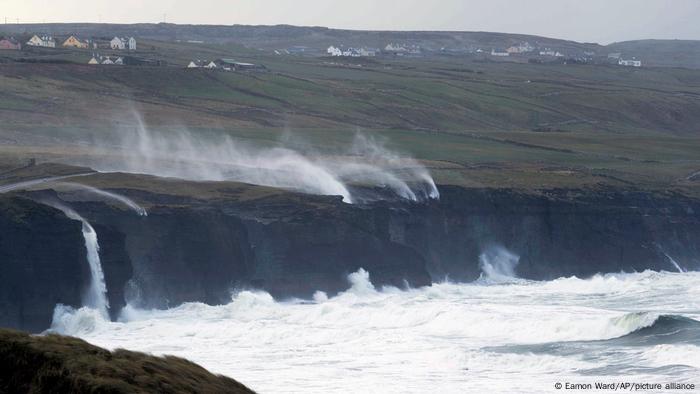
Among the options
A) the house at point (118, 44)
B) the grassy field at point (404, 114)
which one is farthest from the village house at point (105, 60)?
the house at point (118, 44)

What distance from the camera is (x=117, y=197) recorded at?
72750 mm

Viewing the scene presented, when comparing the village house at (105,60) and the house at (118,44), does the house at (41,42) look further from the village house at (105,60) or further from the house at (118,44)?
the village house at (105,60)

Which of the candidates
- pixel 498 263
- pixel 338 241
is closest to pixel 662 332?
pixel 338 241

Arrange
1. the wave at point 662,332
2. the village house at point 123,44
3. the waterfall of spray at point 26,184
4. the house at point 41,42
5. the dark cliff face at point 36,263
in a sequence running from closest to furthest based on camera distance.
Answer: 1. the wave at point 662,332
2. the dark cliff face at point 36,263
3. the waterfall of spray at point 26,184
4. the house at point 41,42
5. the village house at point 123,44

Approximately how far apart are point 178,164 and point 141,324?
97.8 ft

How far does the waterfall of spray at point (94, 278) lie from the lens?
63031 millimetres

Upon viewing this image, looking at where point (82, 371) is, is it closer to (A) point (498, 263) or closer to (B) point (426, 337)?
(B) point (426, 337)

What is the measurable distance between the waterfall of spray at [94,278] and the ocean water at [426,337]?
81 centimetres

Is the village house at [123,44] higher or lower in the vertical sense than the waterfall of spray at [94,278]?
lower

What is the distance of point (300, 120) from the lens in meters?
126

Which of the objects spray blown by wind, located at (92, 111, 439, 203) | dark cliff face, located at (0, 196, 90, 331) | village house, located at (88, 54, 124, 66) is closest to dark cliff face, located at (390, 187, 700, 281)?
spray blown by wind, located at (92, 111, 439, 203)

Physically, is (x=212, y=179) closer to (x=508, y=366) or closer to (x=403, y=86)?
(x=508, y=366)

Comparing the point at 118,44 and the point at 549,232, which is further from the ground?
the point at 118,44

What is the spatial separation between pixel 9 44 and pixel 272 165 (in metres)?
76.5
